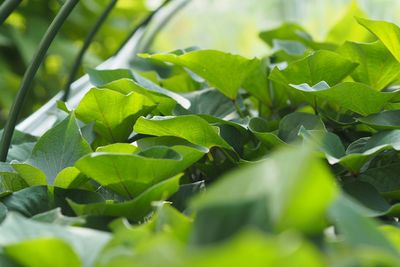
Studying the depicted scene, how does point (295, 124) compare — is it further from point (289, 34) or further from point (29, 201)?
point (289, 34)

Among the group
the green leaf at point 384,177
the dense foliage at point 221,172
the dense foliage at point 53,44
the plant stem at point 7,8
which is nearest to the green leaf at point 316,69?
the dense foliage at point 221,172

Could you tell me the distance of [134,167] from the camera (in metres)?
0.35

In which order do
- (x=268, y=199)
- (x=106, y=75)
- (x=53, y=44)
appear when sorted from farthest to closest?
Result: (x=53, y=44), (x=106, y=75), (x=268, y=199)

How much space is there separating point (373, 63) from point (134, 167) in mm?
254

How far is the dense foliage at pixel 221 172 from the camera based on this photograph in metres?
0.20

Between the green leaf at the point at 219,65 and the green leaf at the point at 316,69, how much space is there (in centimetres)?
4

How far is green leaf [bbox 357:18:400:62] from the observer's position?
1.47 ft

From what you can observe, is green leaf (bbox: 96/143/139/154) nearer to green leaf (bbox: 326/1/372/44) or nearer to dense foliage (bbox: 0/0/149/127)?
green leaf (bbox: 326/1/372/44)

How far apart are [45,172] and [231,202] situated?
258mm

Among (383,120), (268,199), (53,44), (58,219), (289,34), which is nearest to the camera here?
(268,199)

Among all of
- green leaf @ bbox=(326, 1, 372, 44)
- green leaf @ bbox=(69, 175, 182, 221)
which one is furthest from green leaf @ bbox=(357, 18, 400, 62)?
green leaf @ bbox=(326, 1, 372, 44)

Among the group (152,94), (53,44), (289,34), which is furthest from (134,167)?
(53,44)

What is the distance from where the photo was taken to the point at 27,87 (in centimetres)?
48

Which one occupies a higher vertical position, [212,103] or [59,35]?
[212,103]
